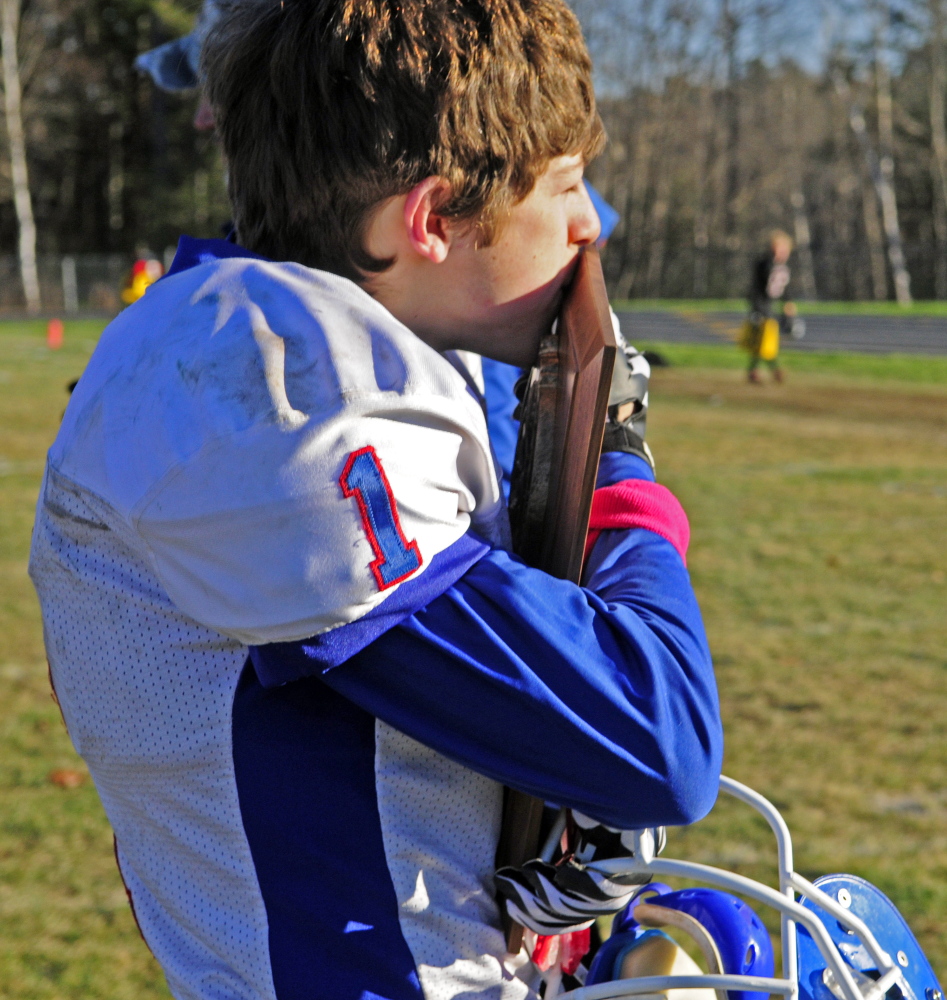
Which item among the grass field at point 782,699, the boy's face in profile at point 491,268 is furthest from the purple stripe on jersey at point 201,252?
the grass field at point 782,699

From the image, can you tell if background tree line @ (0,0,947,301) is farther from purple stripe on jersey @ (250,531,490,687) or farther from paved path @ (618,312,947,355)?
purple stripe on jersey @ (250,531,490,687)

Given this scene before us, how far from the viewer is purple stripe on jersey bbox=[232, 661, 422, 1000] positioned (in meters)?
1.01

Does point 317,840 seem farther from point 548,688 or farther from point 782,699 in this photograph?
point 782,699

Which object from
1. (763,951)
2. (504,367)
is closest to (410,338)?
(763,951)

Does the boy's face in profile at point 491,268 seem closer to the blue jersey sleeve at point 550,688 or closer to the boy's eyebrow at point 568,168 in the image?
the boy's eyebrow at point 568,168

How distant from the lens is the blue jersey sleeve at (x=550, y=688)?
92 cm

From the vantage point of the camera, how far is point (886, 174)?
3731cm

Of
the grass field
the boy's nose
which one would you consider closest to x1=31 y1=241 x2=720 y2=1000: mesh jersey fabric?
the boy's nose

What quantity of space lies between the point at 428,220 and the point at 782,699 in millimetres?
3677

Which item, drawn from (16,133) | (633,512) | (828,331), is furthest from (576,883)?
(16,133)

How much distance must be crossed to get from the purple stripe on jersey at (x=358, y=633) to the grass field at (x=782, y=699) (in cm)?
214

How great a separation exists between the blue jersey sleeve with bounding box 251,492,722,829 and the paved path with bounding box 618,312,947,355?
2206 cm

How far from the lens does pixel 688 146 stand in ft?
160

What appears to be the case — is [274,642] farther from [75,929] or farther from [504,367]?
[75,929]
